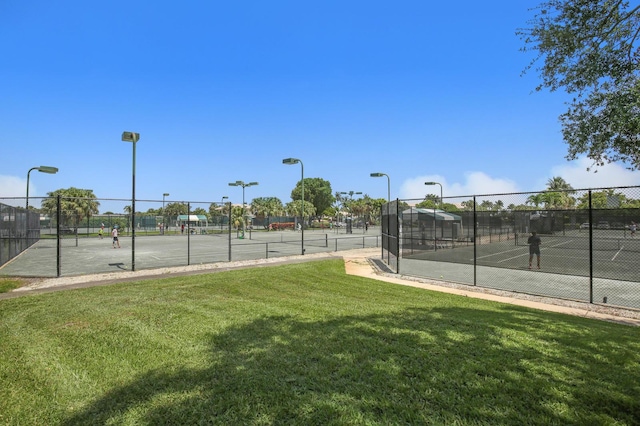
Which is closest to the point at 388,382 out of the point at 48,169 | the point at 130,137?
the point at 130,137

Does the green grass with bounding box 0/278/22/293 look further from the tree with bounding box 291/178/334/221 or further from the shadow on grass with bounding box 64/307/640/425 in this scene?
the tree with bounding box 291/178/334/221

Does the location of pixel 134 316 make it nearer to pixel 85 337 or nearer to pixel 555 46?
pixel 85 337

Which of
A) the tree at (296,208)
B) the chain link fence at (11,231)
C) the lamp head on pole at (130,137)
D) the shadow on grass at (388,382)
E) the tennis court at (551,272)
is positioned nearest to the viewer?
the shadow on grass at (388,382)

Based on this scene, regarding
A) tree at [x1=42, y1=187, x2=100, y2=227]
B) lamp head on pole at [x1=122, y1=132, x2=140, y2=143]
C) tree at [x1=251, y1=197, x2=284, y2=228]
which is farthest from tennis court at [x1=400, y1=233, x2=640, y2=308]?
tree at [x1=251, y1=197, x2=284, y2=228]

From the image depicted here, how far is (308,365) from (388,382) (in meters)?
1.04

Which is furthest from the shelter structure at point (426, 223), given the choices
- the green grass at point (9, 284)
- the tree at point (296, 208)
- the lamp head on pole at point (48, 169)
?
the tree at point (296, 208)

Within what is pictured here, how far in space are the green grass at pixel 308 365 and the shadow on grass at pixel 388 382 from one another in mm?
18

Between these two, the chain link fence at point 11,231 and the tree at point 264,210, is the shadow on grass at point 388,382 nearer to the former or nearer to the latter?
the chain link fence at point 11,231

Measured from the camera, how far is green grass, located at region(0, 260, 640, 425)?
10.6 ft

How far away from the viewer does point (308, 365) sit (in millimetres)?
4277

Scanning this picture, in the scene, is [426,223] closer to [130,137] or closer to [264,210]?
[130,137]

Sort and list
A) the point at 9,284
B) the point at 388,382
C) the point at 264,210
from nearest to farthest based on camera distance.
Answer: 1. the point at 388,382
2. the point at 9,284
3. the point at 264,210

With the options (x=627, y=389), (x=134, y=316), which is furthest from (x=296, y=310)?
(x=627, y=389)

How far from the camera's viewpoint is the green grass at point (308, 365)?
128 inches
